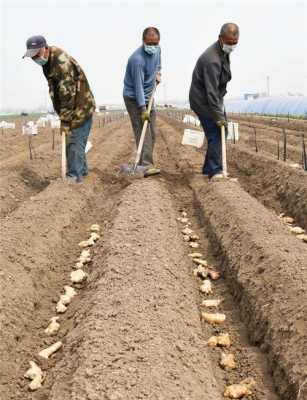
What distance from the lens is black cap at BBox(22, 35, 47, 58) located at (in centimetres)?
564

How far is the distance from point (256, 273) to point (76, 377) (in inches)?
63.8

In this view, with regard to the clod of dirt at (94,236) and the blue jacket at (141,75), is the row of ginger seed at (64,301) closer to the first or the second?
the clod of dirt at (94,236)

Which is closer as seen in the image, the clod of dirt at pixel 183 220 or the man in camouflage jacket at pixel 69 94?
the clod of dirt at pixel 183 220

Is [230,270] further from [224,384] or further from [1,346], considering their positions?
[1,346]

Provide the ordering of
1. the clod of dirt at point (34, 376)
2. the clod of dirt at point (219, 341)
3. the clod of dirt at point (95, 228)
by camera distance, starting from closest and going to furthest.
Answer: the clod of dirt at point (34, 376) → the clod of dirt at point (219, 341) → the clod of dirt at point (95, 228)

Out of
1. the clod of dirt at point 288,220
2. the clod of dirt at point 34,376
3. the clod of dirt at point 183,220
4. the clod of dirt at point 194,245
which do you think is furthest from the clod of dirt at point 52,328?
the clod of dirt at point 288,220

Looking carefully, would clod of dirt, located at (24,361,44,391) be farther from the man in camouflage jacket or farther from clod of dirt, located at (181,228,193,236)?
the man in camouflage jacket

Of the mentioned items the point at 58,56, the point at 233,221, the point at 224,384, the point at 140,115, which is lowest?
the point at 224,384

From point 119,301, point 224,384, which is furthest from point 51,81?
point 224,384

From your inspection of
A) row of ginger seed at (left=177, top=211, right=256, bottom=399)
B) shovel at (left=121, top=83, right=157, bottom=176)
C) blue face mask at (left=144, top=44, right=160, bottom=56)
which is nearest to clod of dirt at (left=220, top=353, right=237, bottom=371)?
row of ginger seed at (left=177, top=211, right=256, bottom=399)

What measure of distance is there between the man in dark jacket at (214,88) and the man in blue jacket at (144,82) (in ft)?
1.96

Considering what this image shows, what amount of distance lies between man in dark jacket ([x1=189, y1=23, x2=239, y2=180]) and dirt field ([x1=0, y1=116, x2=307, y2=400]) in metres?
0.92

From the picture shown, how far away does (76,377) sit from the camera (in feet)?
6.95

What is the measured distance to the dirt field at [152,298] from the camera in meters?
2.26
